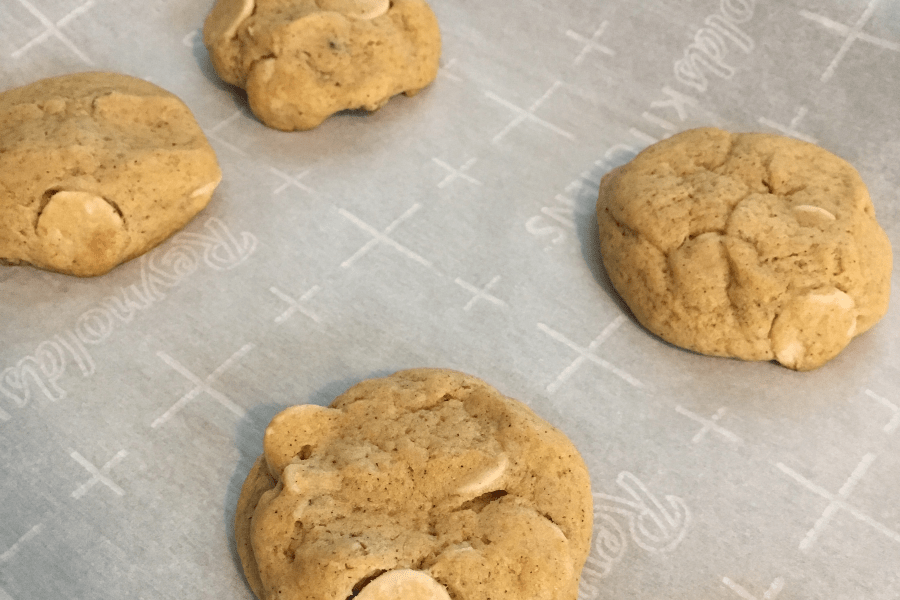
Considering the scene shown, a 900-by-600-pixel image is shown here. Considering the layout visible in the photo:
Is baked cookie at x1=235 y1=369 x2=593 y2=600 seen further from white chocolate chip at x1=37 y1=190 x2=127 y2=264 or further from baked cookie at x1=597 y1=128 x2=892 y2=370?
white chocolate chip at x1=37 y1=190 x2=127 y2=264

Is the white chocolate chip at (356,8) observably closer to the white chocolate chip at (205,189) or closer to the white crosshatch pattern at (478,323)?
the white crosshatch pattern at (478,323)

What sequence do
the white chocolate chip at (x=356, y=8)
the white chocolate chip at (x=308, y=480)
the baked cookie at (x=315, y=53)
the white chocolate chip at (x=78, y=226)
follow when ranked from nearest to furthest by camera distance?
the white chocolate chip at (x=308, y=480) → the white chocolate chip at (x=78, y=226) → the baked cookie at (x=315, y=53) → the white chocolate chip at (x=356, y=8)

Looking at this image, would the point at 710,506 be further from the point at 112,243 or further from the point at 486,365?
the point at 112,243

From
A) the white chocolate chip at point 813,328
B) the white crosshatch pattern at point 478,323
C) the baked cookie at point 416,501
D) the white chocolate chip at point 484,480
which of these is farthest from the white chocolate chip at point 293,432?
the white chocolate chip at point 813,328

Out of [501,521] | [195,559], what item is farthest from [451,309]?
[195,559]

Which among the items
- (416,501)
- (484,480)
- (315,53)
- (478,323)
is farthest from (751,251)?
(315,53)

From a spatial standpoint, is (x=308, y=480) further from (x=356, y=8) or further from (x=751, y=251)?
(x=356, y=8)

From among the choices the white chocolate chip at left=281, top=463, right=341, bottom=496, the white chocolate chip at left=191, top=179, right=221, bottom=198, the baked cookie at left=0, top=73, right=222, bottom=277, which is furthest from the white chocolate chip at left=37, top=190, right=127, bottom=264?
the white chocolate chip at left=281, top=463, right=341, bottom=496
